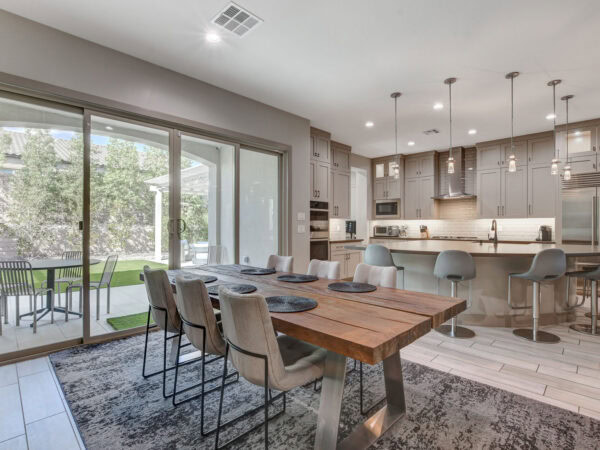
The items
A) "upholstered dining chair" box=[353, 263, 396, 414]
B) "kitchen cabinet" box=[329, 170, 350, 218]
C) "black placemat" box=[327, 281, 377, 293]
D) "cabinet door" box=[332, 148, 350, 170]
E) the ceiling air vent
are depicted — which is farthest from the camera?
"cabinet door" box=[332, 148, 350, 170]

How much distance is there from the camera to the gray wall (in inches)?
→ 103

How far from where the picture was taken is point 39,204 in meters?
2.85

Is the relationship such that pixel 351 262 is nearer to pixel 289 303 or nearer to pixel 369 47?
pixel 369 47

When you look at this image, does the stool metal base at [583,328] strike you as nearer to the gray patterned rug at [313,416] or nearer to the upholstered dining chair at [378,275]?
the gray patterned rug at [313,416]

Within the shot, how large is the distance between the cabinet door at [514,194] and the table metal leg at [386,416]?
539 centimetres

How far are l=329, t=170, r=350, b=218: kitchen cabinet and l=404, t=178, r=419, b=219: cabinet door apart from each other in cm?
158

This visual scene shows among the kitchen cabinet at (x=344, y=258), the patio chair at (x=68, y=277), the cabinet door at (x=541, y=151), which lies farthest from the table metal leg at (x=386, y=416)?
the cabinet door at (x=541, y=151)

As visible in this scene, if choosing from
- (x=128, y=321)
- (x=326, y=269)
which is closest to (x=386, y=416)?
(x=326, y=269)

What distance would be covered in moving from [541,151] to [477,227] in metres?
1.88

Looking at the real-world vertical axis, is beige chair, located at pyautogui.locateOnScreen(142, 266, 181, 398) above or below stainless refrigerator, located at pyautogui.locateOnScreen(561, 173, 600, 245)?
below

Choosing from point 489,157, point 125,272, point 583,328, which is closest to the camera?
point 125,272

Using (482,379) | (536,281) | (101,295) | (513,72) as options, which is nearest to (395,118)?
(513,72)

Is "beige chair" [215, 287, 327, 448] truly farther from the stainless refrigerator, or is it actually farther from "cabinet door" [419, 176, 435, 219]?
"cabinet door" [419, 176, 435, 219]

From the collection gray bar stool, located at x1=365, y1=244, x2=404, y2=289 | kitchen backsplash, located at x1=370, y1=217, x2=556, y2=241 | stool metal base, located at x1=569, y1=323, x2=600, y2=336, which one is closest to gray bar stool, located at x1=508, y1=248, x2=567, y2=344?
stool metal base, located at x1=569, y1=323, x2=600, y2=336
